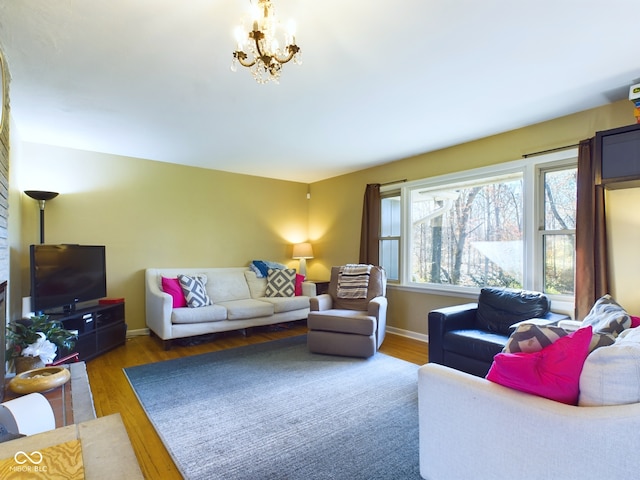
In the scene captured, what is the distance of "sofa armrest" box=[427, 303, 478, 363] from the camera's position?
2.99 m

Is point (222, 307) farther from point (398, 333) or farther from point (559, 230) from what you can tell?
point (559, 230)

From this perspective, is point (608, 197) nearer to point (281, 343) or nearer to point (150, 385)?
point (281, 343)

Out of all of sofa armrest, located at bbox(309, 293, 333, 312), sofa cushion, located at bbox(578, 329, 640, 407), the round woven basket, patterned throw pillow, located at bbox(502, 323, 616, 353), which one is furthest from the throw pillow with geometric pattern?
sofa armrest, located at bbox(309, 293, 333, 312)

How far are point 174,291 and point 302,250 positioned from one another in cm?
225

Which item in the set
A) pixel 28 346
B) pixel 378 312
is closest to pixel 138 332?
pixel 28 346

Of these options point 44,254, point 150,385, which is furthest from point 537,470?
point 44,254

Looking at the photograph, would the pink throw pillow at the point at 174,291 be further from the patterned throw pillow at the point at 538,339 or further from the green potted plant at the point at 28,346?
the patterned throw pillow at the point at 538,339

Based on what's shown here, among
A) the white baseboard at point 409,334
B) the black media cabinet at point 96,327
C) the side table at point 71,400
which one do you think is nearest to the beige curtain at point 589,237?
the white baseboard at point 409,334

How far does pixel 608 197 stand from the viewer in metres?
2.80

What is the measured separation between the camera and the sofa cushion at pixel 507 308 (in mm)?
2936

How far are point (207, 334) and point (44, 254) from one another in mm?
1931

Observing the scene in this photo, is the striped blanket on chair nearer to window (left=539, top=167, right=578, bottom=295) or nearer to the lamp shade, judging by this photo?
the lamp shade

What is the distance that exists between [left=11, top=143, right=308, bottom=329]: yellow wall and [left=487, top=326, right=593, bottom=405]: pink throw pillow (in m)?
4.22

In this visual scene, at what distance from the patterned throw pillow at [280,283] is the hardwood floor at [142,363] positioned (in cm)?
52
